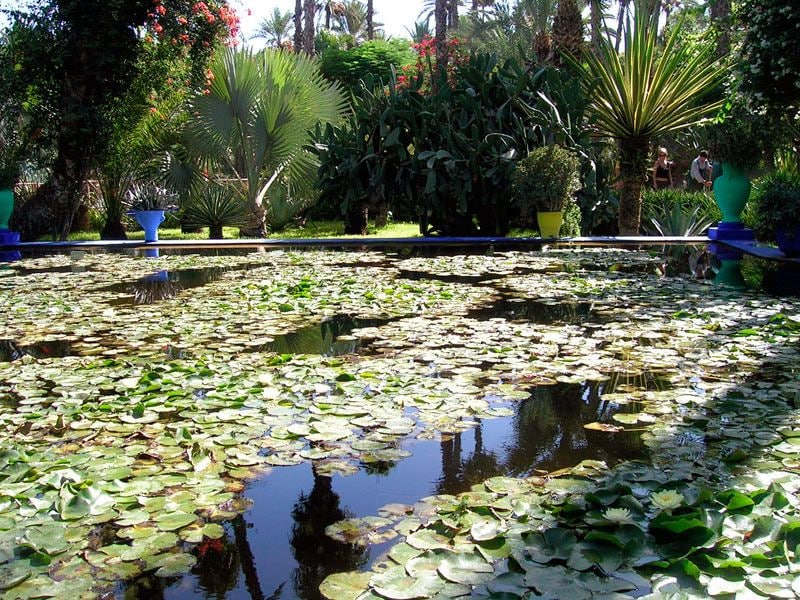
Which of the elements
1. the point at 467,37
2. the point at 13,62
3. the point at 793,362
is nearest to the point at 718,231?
the point at 793,362

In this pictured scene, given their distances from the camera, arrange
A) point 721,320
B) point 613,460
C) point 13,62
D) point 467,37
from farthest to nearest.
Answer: point 467,37
point 13,62
point 721,320
point 613,460

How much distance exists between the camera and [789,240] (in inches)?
329

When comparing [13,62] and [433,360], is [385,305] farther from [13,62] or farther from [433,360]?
[13,62]

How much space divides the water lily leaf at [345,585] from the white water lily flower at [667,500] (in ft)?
2.67

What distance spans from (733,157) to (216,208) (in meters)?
9.26

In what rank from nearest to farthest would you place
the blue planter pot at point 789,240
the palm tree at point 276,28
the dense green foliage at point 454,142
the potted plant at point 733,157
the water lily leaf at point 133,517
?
the water lily leaf at point 133,517 < the blue planter pot at point 789,240 < the potted plant at point 733,157 < the dense green foliage at point 454,142 < the palm tree at point 276,28

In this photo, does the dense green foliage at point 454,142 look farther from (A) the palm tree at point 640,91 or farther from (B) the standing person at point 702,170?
(B) the standing person at point 702,170

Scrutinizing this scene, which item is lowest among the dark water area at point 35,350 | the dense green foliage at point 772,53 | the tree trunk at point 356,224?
the dark water area at point 35,350

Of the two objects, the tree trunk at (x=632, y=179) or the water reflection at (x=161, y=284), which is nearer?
the water reflection at (x=161, y=284)

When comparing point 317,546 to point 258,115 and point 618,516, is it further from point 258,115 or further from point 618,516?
point 258,115

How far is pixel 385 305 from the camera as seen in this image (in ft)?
19.0

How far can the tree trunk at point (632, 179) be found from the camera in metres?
13.0

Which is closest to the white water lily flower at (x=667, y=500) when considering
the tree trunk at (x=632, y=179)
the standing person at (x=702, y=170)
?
the tree trunk at (x=632, y=179)

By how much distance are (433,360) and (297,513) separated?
1.81 meters
